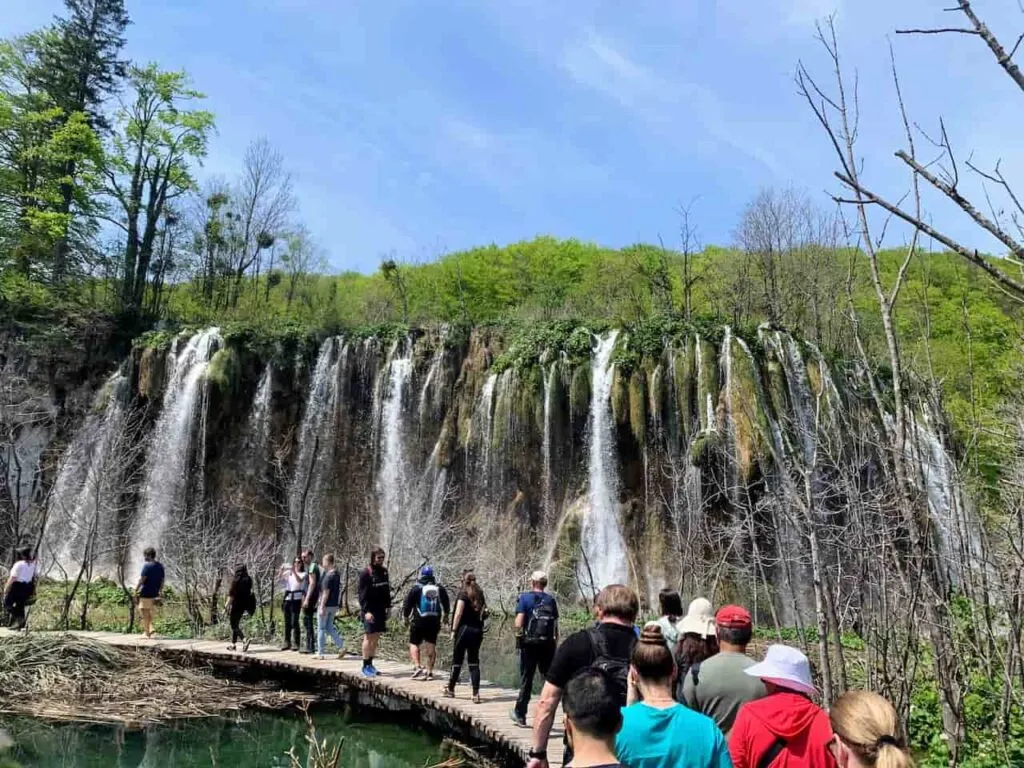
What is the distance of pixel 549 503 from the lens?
23.4 metres

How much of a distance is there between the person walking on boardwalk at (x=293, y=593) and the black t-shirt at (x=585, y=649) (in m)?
8.19

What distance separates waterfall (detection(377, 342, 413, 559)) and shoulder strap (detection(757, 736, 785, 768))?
20901mm

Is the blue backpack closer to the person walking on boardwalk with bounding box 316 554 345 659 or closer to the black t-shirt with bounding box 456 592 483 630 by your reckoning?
the black t-shirt with bounding box 456 592 483 630

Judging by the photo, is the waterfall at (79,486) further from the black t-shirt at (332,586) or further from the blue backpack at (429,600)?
the blue backpack at (429,600)

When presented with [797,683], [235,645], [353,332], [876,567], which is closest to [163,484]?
[353,332]

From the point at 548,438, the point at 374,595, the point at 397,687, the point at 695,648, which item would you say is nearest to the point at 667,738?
the point at 695,648

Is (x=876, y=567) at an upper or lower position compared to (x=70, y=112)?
lower

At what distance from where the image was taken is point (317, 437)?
25.6 m

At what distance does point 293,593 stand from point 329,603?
35.3 inches

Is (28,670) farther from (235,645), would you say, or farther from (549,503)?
(549,503)

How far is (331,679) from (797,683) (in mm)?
9543

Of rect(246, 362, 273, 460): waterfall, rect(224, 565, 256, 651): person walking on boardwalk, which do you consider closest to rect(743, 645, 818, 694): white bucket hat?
rect(224, 565, 256, 651): person walking on boardwalk

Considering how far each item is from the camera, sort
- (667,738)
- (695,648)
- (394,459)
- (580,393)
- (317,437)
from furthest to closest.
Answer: (394,459)
(317,437)
(580,393)
(695,648)
(667,738)

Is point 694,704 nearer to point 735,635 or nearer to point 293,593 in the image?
point 735,635
